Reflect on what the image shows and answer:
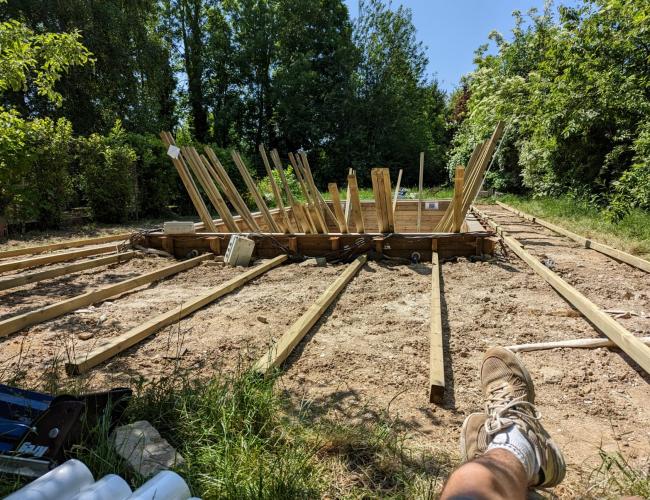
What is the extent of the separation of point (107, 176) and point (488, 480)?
1075 cm

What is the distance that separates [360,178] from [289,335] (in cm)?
2293

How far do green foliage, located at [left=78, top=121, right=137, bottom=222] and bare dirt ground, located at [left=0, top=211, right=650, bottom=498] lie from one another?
5.82 m

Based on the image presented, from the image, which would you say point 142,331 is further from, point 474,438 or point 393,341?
point 474,438

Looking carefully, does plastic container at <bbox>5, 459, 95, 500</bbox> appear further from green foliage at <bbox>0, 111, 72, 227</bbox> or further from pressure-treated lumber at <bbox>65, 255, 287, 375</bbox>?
green foliage at <bbox>0, 111, 72, 227</bbox>

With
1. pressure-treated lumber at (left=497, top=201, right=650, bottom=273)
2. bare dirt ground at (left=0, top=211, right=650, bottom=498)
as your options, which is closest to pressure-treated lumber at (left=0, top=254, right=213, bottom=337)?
bare dirt ground at (left=0, top=211, right=650, bottom=498)

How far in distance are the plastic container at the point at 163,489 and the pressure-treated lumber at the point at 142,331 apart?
1.49 m

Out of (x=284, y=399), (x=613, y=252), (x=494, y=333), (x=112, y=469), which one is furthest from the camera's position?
(x=613, y=252)

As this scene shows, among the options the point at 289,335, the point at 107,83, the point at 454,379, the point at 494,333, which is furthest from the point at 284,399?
the point at 107,83

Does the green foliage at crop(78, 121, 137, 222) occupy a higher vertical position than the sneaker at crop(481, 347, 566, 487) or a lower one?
higher

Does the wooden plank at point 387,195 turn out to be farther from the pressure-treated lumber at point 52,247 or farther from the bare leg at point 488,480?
the pressure-treated lumber at point 52,247

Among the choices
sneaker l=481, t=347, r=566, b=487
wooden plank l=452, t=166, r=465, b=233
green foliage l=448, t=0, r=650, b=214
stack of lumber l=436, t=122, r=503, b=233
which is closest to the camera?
sneaker l=481, t=347, r=566, b=487

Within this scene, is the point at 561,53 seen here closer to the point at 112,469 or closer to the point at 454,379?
the point at 454,379

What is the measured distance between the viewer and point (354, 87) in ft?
82.7

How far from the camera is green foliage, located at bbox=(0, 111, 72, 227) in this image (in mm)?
7652
